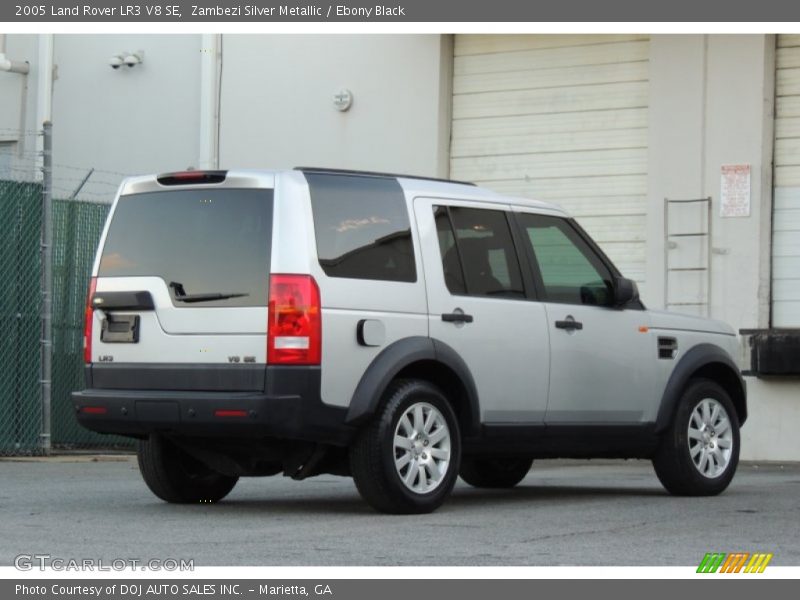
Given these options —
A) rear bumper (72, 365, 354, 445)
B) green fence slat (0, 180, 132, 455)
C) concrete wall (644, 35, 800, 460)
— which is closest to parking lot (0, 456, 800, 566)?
rear bumper (72, 365, 354, 445)

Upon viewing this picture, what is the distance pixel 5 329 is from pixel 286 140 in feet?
17.7

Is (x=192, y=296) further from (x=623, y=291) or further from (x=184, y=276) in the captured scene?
(x=623, y=291)

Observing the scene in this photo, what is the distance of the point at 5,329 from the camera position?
50.9ft

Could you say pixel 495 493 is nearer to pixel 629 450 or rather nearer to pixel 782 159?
pixel 629 450

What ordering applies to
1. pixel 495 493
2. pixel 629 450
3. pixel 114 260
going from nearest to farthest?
pixel 114 260
pixel 629 450
pixel 495 493

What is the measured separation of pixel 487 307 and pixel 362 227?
104 cm

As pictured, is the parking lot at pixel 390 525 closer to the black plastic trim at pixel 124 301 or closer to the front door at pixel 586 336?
the front door at pixel 586 336

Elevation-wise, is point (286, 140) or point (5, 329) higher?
point (286, 140)

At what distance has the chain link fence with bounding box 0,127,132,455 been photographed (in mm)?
15508

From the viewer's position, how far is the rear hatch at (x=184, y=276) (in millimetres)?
9094

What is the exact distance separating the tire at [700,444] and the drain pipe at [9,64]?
1318cm

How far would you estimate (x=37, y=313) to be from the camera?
15797 mm

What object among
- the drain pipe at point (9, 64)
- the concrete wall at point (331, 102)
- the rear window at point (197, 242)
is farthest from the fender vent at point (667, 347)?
the drain pipe at point (9, 64)

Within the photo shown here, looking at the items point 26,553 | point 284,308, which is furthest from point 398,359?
point 26,553
